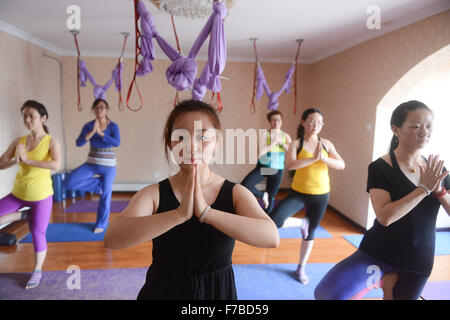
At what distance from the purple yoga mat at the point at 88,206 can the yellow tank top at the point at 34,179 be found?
194 centimetres

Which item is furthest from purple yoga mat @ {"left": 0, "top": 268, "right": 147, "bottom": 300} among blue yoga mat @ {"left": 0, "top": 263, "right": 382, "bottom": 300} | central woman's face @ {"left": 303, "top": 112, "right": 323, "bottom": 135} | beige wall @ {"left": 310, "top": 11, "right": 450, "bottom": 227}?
beige wall @ {"left": 310, "top": 11, "right": 450, "bottom": 227}

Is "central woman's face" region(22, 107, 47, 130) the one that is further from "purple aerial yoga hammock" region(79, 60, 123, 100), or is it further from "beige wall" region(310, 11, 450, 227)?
"beige wall" region(310, 11, 450, 227)

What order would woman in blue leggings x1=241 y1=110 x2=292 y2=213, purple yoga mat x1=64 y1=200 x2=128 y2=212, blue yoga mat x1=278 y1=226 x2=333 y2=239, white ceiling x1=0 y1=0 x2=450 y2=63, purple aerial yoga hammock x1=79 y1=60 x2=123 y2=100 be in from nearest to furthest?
white ceiling x1=0 y1=0 x2=450 y2=63 < woman in blue leggings x1=241 y1=110 x2=292 y2=213 < blue yoga mat x1=278 y1=226 x2=333 y2=239 < purple aerial yoga hammock x1=79 y1=60 x2=123 y2=100 < purple yoga mat x1=64 y1=200 x2=128 y2=212

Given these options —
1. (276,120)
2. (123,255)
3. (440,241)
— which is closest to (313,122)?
(276,120)

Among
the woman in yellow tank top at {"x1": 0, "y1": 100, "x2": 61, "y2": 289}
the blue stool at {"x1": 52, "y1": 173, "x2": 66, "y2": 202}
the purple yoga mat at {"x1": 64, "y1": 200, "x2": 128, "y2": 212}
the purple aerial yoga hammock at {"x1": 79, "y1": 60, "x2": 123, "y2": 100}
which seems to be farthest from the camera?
the blue stool at {"x1": 52, "y1": 173, "x2": 66, "y2": 202}

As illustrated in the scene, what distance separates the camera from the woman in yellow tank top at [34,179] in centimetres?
200

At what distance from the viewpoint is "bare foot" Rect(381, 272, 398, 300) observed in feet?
3.72

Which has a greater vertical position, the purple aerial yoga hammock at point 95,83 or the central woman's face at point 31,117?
the purple aerial yoga hammock at point 95,83

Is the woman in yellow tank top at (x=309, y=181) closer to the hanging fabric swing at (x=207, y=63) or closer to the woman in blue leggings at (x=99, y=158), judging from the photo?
the hanging fabric swing at (x=207, y=63)

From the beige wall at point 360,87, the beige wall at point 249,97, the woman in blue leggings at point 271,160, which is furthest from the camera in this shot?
the woman in blue leggings at point 271,160

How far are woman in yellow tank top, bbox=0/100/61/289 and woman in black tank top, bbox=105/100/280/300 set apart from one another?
1546mm

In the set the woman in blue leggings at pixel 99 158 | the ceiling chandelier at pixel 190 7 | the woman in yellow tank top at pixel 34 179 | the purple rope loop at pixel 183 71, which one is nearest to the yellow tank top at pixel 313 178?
the ceiling chandelier at pixel 190 7

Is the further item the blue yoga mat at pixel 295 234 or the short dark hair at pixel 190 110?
the blue yoga mat at pixel 295 234
